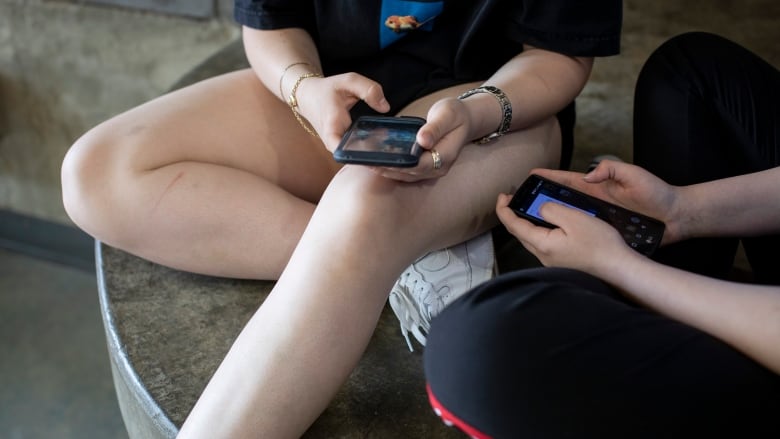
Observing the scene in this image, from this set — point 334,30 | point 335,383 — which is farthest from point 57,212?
point 335,383

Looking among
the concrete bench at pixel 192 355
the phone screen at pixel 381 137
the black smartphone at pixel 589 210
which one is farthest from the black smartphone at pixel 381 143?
the concrete bench at pixel 192 355

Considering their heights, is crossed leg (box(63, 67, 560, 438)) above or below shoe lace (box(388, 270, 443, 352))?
above

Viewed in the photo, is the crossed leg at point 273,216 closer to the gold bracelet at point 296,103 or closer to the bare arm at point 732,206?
the gold bracelet at point 296,103

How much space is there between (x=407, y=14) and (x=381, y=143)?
26 cm

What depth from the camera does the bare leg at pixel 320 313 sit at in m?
0.67

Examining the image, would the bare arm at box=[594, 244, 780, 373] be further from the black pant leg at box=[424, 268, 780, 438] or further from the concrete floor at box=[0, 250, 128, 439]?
the concrete floor at box=[0, 250, 128, 439]

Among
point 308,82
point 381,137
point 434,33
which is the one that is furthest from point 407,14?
point 381,137

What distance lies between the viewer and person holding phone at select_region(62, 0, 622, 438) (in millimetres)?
693

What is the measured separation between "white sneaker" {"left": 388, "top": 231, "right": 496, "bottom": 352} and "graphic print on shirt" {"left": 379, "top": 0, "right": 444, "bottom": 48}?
256mm

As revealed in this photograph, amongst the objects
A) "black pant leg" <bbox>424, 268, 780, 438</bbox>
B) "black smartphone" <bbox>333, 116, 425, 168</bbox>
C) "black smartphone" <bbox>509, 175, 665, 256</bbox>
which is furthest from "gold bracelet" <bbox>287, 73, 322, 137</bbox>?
"black pant leg" <bbox>424, 268, 780, 438</bbox>

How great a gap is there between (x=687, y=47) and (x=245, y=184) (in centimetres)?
55

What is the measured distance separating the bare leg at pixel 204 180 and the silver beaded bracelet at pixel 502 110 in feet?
0.74

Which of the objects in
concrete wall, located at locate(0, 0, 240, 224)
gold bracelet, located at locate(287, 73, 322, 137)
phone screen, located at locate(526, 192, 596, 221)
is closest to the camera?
phone screen, located at locate(526, 192, 596, 221)

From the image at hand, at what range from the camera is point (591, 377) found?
0.57 m
